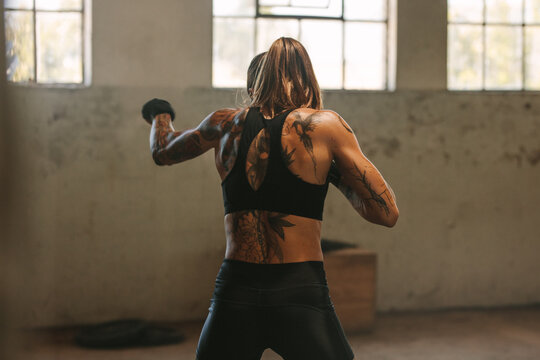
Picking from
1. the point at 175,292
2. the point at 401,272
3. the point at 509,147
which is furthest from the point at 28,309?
the point at 509,147

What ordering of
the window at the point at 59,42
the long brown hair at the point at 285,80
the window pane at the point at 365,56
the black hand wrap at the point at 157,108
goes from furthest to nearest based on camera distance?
the window pane at the point at 365,56, the window at the point at 59,42, the black hand wrap at the point at 157,108, the long brown hair at the point at 285,80

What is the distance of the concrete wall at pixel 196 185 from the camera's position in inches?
160

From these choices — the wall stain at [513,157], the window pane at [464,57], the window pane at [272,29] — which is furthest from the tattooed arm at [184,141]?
the wall stain at [513,157]

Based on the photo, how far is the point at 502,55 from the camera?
4.69 metres

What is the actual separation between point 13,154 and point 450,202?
436 cm

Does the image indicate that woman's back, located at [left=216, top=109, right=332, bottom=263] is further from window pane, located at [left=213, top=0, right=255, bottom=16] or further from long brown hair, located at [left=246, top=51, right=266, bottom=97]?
window pane, located at [left=213, top=0, right=255, bottom=16]

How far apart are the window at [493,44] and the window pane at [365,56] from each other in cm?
53

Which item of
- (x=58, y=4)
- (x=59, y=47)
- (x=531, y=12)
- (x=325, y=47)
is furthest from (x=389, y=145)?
(x=58, y=4)

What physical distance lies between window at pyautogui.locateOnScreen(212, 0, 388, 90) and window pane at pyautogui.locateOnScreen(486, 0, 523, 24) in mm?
840

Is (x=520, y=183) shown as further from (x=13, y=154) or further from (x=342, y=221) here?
(x=13, y=154)

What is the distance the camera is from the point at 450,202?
4.59 m

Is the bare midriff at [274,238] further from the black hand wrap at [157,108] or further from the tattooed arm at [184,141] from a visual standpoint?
the black hand wrap at [157,108]

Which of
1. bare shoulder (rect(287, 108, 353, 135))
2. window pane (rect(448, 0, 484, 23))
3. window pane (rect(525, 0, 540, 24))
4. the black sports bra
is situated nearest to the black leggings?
the black sports bra

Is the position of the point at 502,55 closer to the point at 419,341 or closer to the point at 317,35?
the point at 317,35
